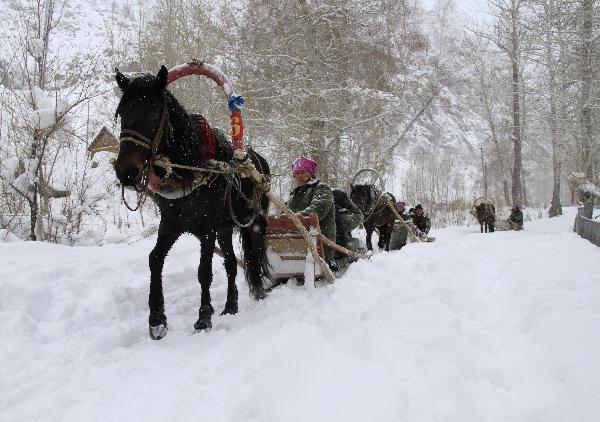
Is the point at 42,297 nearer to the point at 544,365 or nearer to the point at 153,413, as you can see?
the point at 153,413

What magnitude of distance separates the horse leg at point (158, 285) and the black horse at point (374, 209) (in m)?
5.40

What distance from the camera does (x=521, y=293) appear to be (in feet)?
11.9

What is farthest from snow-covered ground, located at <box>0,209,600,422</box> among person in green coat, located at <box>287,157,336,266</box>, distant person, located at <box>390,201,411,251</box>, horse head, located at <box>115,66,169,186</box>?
distant person, located at <box>390,201,411,251</box>

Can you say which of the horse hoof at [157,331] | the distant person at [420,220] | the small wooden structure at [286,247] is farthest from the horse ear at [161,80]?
the distant person at [420,220]

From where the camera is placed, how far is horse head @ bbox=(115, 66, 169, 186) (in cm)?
298

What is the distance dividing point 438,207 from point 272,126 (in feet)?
63.6

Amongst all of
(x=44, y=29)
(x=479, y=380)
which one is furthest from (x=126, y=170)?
(x=44, y=29)

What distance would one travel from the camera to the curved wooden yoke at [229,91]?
3.80 m

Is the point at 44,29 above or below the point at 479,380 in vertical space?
above

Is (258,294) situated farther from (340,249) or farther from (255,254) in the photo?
(340,249)

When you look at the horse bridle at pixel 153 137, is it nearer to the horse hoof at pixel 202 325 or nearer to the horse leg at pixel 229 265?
the horse leg at pixel 229 265

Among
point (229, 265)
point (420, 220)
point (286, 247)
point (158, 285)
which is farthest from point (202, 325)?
point (420, 220)

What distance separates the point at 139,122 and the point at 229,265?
1.71 m

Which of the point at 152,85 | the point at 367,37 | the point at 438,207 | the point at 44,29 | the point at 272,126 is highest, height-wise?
the point at 367,37
